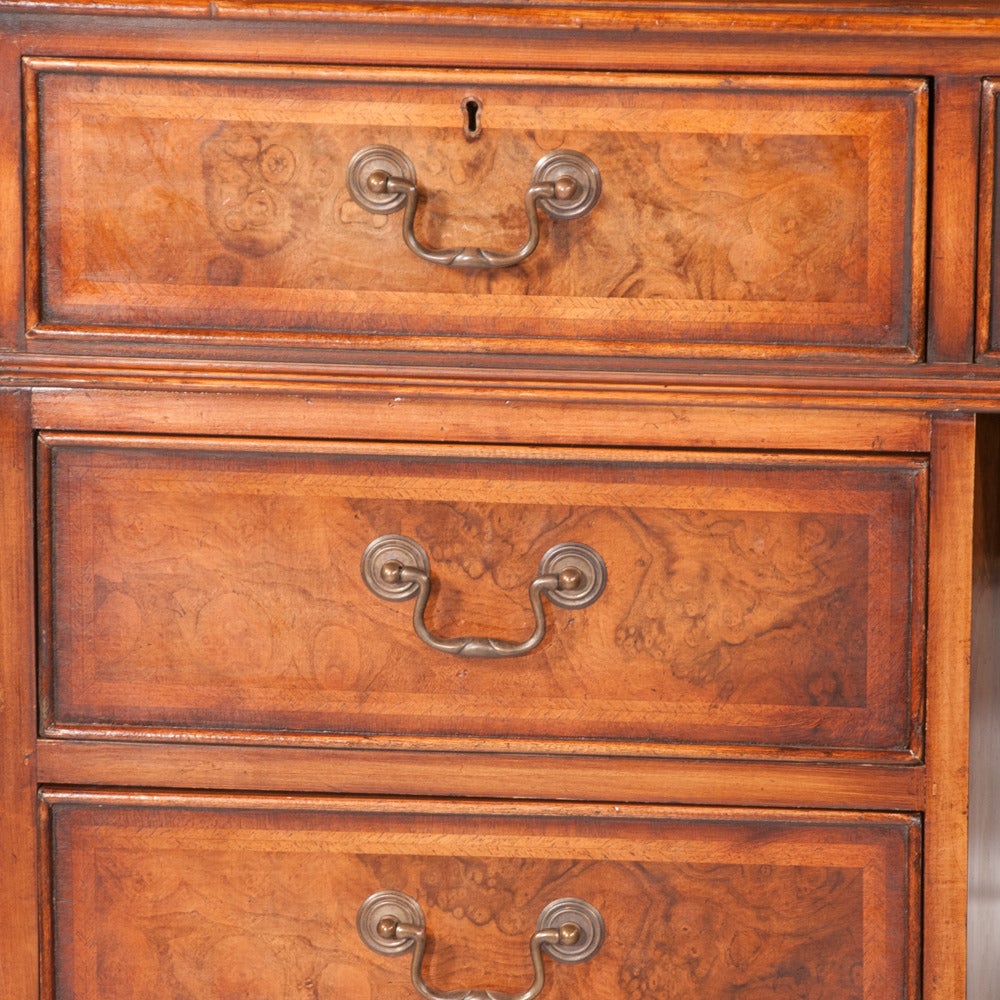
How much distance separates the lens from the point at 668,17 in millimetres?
825

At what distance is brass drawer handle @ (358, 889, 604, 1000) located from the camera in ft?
2.92

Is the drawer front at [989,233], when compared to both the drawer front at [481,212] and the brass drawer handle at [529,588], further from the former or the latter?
the brass drawer handle at [529,588]

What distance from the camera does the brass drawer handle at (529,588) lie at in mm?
872

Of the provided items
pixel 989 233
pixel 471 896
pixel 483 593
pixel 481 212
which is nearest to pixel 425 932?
pixel 471 896

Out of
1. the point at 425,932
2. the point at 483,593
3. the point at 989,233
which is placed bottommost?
the point at 425,932

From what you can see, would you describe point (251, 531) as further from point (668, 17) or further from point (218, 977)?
point (668, 17)

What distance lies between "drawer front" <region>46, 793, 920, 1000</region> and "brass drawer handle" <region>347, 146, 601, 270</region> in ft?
1.15

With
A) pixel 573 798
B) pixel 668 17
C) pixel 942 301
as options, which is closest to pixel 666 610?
pixel 573 798

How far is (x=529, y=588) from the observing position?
0.88 meters

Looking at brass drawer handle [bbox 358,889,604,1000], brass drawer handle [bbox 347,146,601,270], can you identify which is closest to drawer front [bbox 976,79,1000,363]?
brass drawer handle [bbox 347,146,601,270]

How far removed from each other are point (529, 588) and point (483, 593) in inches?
1.2

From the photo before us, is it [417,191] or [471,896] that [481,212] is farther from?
[471,896]

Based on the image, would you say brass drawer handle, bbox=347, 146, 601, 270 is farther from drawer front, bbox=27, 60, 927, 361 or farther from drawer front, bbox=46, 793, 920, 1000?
drawer front, bbox=46, 793, 920, 1000

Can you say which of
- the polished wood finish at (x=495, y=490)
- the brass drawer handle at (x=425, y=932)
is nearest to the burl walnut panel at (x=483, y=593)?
the polished wood finish at (x=495, y=490)
